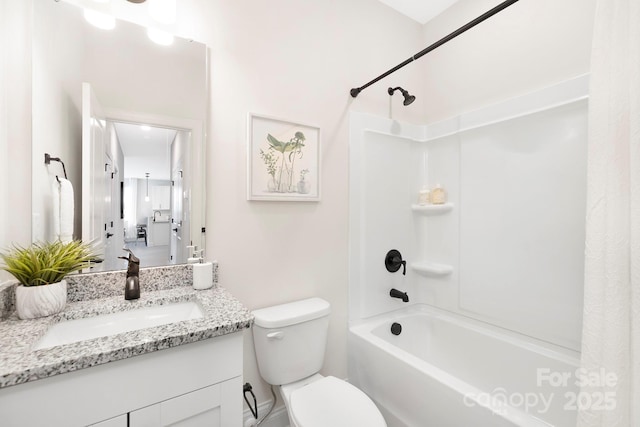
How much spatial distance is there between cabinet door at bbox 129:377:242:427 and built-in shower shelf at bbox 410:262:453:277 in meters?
1.56

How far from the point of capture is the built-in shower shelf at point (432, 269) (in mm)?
2033

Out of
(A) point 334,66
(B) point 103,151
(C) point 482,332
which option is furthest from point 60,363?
(C) point 482,332

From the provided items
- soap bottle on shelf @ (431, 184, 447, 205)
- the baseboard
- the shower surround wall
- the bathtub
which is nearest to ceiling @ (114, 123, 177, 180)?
the shower surround wall

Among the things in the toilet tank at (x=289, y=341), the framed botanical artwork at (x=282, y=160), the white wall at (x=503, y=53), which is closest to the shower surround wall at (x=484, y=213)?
the white wall at (x=503, y=53)

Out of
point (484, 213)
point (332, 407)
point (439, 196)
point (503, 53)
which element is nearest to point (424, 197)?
point (439, 196)

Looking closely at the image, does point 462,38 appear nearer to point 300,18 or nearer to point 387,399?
point 300,18

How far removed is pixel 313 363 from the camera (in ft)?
5.03

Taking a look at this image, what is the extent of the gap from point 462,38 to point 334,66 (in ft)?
3.28

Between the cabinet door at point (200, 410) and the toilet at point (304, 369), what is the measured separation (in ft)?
1.14

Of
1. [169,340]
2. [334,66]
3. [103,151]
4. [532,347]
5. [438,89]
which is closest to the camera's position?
[169,340]

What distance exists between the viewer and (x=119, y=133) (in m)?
1.27

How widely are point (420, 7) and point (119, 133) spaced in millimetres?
2209

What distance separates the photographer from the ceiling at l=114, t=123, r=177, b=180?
4.25 ft

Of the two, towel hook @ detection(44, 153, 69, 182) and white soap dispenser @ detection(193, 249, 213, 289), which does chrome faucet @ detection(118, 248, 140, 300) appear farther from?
towel hook @ detection(44, 153, 69, 182)
